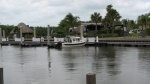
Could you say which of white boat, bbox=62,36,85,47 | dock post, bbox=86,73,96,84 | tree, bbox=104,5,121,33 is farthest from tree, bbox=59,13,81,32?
dock post, bbox=86,73,96,84

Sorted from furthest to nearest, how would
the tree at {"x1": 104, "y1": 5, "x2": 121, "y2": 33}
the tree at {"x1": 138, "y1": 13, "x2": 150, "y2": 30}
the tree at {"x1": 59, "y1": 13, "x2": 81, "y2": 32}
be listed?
the tree at {"x1": 59, "y1": 13, "x2": 81, "y2": 32} → the tree at {"x1": 138, "y1": 13, "x2": 150, "y2": 30} → the tree at {"x1": 104, "y1": 5, "x2": 121, "y2": 33}

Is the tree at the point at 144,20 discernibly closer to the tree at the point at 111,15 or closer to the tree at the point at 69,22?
the tree at the point at 111,15

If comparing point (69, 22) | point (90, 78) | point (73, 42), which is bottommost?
point (73, 42)

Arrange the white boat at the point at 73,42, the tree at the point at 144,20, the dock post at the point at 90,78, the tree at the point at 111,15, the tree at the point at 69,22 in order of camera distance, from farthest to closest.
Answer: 1. the tree at the point at 69,22
2. the tree at the point at 144,20
3. the tree at the point at 111,15
4. the white boat at the point at 73,42
5. the dock post at the point at 90,78

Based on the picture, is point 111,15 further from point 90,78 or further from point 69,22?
point 90,78

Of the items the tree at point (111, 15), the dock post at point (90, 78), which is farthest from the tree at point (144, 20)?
the dock post at point (90, 78)

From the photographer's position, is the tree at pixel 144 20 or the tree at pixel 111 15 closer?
the tree at pixel 111 15

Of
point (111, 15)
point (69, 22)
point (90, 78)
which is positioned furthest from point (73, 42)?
point (90, 78)

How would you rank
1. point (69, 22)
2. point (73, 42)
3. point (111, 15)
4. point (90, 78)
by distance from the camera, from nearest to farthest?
point (90, 78) → point (73, 42) → point (111, 15) → point (69, 22)

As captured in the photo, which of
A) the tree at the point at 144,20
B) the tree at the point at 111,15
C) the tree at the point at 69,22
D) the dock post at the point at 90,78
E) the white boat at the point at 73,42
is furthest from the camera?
the tree at the point at 69,22

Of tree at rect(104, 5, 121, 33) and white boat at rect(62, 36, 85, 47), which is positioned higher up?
tree at rect(104, 5, 121, 33)

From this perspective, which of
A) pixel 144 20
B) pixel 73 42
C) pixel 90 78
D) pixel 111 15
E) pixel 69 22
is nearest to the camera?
pixel 90 78

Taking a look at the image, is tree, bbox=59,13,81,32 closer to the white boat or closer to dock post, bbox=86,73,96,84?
the white boat

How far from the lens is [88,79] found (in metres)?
10.3
